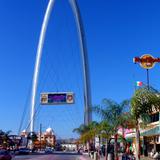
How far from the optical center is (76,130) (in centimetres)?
11325

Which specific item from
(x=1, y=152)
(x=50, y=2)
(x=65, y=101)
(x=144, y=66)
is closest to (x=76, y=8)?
(x=50, y=2)

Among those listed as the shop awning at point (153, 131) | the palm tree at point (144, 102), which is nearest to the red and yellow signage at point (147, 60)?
the shop awning at point (153, 131)

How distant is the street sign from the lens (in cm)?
11581

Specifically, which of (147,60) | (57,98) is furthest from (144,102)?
(57,98)

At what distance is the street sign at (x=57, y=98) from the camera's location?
11581 cm

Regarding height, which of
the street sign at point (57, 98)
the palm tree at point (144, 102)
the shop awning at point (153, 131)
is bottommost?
the palm tree at point (144, 102)

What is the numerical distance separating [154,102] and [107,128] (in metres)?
14.4

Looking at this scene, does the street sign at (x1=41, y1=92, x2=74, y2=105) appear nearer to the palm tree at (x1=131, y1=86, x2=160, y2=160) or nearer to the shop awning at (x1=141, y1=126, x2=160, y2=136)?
the shop awning at (x1=141, y1=126, x2=160, y2=136)

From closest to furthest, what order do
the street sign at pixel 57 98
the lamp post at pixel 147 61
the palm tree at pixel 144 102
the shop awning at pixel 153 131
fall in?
the palm tree at pixel 144 102 < the shop awning at pixel 153 131 < the lamp post at pixel 147 61 < the street sign at pixel 57 98

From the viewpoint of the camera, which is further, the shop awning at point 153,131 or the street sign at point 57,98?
the street sign at point 57,98

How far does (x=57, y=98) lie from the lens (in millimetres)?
A: 116438

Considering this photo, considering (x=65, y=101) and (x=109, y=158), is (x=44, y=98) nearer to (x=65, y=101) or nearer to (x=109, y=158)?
(x=65, y=101)

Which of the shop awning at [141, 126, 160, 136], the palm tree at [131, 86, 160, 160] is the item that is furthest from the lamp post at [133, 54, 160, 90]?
the palm tree at [131, 86, 160, 160]

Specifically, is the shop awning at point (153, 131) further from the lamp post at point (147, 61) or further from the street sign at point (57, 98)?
the street sign at point (57, 98)
